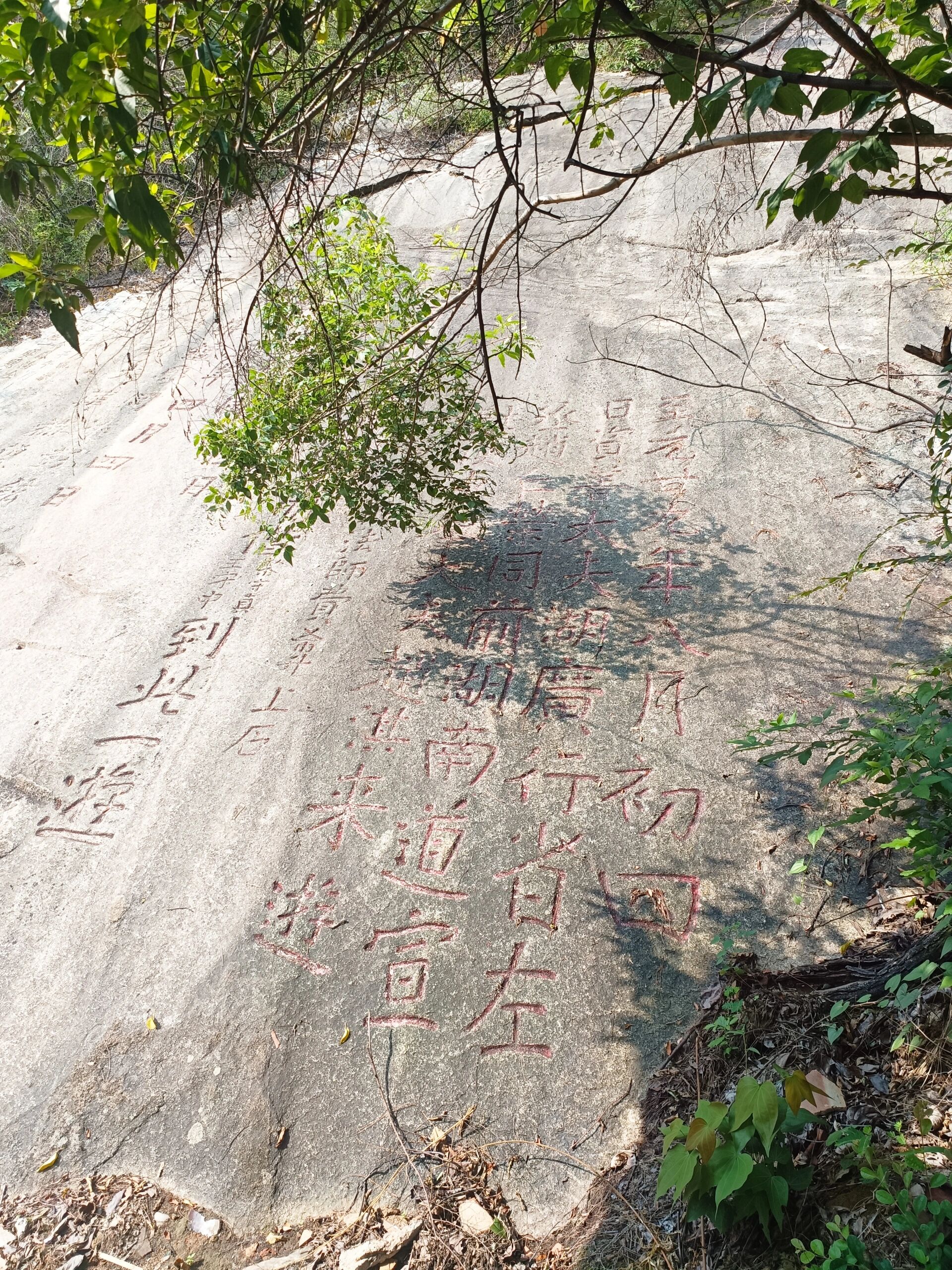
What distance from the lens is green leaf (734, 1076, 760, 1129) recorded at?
5.26 ft

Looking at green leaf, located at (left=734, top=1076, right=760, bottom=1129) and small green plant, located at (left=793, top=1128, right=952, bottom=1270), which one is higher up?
green leaf, located at (left=734, top=1076, right=760, bottom=1129)

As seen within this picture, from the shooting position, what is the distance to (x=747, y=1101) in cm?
161

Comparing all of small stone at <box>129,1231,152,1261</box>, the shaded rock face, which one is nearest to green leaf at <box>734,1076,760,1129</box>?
the shaded rock face

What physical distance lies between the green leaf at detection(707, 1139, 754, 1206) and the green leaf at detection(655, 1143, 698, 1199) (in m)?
0.04

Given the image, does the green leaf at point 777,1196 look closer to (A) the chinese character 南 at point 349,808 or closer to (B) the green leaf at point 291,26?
(A) the chinese character 南 at point 349,808

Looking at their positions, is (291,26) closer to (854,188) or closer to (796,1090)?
(854,188)

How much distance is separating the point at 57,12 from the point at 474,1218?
8.38ft

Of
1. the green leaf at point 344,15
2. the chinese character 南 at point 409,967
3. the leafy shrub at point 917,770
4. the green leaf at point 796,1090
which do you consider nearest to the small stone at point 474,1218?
the chinese character 南 at point 409,967

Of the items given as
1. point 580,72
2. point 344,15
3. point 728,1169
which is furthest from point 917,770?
point 344,15

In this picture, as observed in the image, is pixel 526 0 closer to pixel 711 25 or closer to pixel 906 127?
pixel 711 25

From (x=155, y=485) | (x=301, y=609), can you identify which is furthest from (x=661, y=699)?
(x=155, y=485)

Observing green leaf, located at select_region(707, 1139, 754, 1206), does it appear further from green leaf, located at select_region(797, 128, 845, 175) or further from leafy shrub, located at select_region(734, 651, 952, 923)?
green leaf, located at select_region(797, 128, 845, 175)

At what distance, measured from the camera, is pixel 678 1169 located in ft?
5.29

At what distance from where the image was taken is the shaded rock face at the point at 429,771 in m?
2.52
